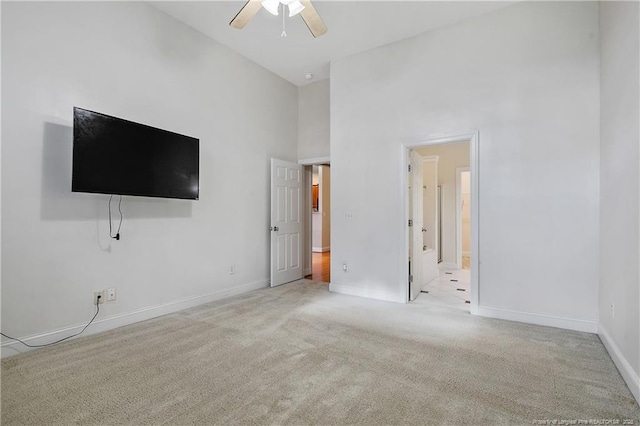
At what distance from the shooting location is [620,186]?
2.31 metres

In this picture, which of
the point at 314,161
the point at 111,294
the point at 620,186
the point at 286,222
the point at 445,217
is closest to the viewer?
the point at 620,186

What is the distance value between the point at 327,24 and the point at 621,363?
4.12m

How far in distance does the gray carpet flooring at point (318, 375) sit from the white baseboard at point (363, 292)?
0.80 meters

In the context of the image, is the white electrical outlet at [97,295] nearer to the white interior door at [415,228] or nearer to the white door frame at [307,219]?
the white door frame at [307,219]

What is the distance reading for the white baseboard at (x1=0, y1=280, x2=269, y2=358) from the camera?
2462mm

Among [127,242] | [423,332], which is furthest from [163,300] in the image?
[423,332]

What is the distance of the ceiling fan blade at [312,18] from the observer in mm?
2458

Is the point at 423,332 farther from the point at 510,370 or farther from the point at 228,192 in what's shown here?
the point at 228,192

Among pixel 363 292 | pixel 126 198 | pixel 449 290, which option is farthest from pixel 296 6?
pixel 449 290

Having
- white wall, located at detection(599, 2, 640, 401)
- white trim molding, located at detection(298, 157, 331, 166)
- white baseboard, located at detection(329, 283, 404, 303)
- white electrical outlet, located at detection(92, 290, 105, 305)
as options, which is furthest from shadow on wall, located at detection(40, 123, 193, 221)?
white wall, located at detection(599, 2, 640, 401)

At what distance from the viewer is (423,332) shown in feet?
9.62

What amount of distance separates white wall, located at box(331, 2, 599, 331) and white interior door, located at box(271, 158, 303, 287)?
1.32 m

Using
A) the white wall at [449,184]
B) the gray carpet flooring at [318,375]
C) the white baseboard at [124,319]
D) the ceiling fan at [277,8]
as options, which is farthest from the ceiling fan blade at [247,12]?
the white wall at [449,184]

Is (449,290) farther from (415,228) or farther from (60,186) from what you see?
(60,186)
